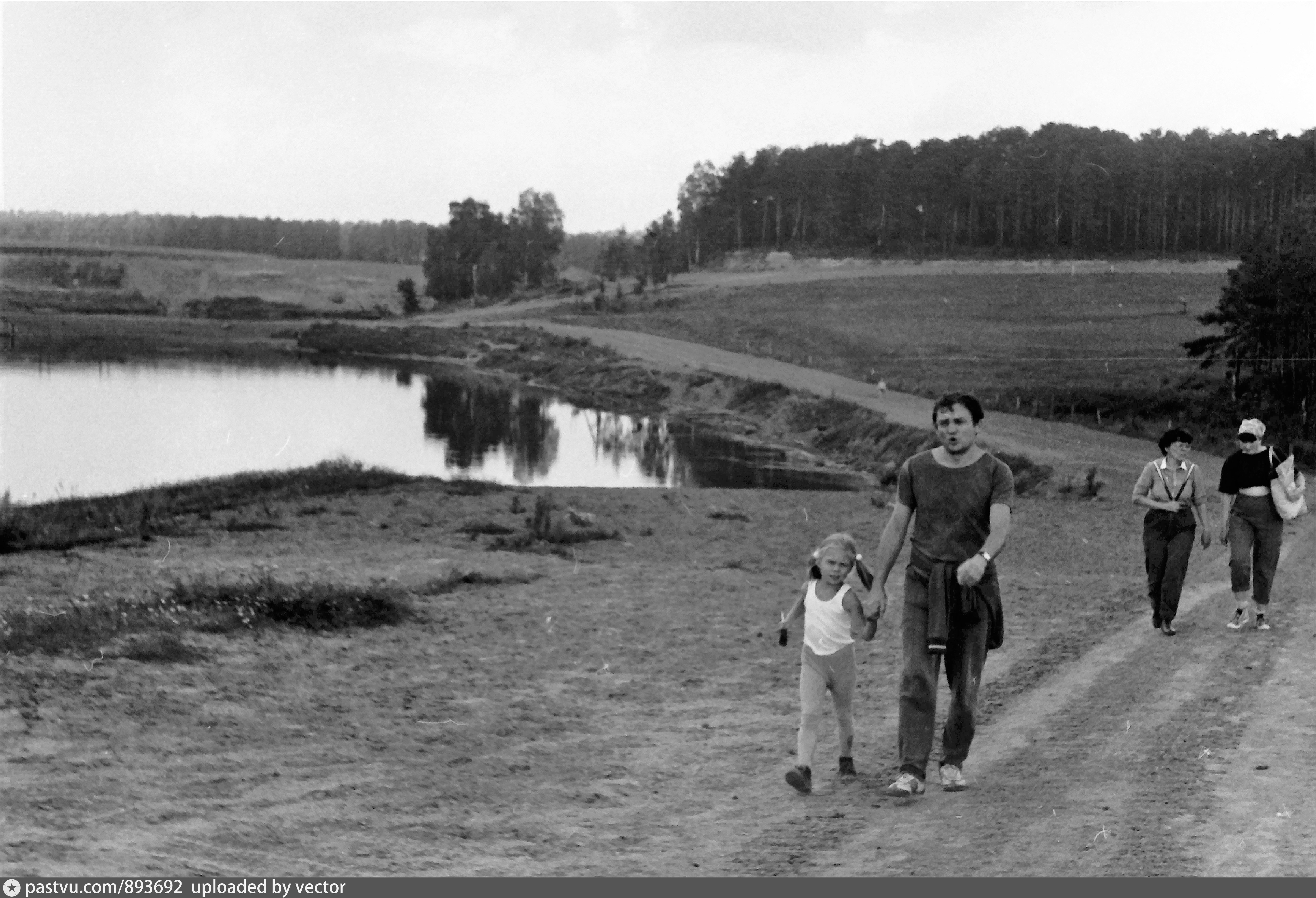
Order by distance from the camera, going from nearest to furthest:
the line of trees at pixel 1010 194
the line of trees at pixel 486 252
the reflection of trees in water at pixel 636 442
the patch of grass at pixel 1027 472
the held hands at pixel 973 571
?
the held hands at pixel 973 571 < the patch of grass at pixel 1027 472 < the reflection of trees in water at pixel 636 442 < the line of trees at pixel 1010 194 < the line of trees at pixel 486 252

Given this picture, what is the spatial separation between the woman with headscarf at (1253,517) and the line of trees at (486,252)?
94974mm

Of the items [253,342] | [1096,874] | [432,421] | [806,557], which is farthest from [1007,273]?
[1096,874]

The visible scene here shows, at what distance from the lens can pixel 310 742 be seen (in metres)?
8.62

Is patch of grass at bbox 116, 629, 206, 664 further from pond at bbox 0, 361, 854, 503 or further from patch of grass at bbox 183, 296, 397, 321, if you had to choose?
patch of grass at bbox 183, 296, 397, 321

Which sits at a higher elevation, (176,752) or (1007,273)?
(1007,273)

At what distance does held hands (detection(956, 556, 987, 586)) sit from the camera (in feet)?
23.8

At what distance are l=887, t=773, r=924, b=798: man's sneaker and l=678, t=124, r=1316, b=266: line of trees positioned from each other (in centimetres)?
4138

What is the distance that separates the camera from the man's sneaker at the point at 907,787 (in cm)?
755

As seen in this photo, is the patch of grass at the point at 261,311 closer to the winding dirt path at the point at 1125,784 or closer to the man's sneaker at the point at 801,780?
the winding dirt path at the point at 1125,784

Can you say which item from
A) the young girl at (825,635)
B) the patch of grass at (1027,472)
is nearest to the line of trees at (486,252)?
the patch of grass at (1027,472)

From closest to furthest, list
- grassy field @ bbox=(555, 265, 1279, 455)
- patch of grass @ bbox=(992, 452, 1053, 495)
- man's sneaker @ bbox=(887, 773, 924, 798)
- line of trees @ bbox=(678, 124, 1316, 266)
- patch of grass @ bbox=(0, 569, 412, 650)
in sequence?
man's sneaker @ bbox=(887, 773, 924, 798) < patch of grass @ bbox=(0, 569, 412, 650) < patch of grass @ bbox=(992, 452, 1053, 495) < grassy field @ bbox=(555, 265, 1279, 455) < line of trees @ bbox=(678, 124, 1316, 266)

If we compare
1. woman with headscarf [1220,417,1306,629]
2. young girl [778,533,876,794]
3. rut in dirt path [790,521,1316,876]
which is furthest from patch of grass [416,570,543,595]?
young girl [778,533,876,794]
